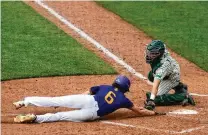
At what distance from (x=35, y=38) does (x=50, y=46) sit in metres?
0.84

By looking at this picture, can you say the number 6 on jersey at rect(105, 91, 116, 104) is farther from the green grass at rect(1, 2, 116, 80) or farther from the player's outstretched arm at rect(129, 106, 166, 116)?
the green grass at rect(1, 2, 116, 80)

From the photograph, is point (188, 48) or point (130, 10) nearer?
point (188, 48)

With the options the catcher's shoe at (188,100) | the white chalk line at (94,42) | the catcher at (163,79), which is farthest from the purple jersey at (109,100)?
the white chalk line at (94,42)

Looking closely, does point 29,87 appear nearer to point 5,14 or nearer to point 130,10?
point 5,14

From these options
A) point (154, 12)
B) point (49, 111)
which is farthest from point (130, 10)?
point (49, 111)

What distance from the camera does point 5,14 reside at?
1947cm

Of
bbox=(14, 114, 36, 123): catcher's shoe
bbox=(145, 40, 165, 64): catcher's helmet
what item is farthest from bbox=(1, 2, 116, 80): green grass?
bbox=(14, 114, 36, 123): catcher's shoe

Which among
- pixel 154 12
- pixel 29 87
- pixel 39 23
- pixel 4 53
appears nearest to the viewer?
pixel 29 87

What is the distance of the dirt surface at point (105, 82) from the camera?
1015 centimetres

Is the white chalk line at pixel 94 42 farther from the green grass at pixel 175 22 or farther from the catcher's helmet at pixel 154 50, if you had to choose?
the green grass at pixel 175 22

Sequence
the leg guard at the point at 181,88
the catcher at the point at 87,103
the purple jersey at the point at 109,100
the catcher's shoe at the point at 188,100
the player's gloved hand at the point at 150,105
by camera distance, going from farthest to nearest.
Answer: the leg guard at the point at 181,88 → the catcher's shoe at the point at 188,100 → the player's gloved hand at the point at 150,105 → the purple jersey at the point at 109,100 → the catcher at the point at 87,103

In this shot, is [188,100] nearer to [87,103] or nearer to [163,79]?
[163,79]

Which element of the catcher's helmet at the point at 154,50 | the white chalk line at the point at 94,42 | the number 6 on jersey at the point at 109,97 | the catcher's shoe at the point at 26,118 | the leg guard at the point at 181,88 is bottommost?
the white chalk line at the point at 94,42

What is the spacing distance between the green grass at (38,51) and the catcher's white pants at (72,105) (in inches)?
124
